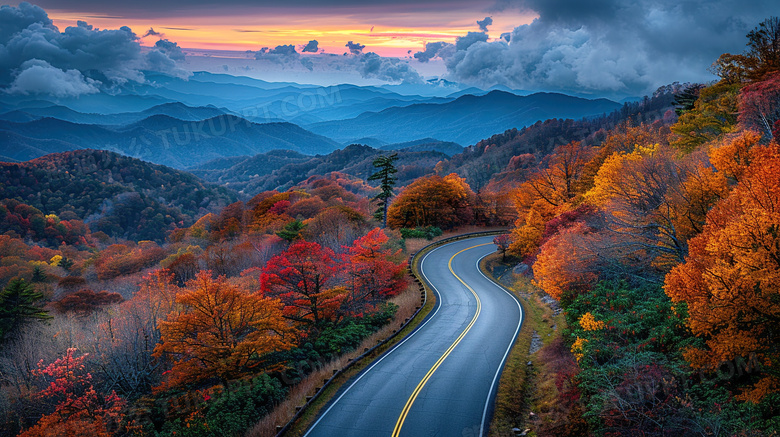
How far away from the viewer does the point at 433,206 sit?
62.5 metres

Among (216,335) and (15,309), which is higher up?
(216,335)

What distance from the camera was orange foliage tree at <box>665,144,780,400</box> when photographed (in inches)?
485

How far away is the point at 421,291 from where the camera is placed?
120 feet

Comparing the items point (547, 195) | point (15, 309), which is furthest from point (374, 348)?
point (547, 195)

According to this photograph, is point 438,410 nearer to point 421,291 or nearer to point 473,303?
point 473,303

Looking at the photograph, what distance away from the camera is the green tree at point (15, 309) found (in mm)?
29047

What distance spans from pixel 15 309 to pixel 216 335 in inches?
722

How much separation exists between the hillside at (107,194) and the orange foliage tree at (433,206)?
103 m

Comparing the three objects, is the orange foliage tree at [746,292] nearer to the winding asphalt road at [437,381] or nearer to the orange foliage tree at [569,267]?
the winding asphalt road at [437,381]

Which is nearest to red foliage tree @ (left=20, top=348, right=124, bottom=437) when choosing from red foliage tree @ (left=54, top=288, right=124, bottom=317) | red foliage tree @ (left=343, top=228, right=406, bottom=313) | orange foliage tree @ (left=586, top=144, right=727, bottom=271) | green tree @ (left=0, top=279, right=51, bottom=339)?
green tree @ (left=0, top=279, right=51, bottom=339)

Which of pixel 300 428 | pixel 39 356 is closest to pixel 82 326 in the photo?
pixel 39 356

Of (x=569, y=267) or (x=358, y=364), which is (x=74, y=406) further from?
(x=569, y=267)

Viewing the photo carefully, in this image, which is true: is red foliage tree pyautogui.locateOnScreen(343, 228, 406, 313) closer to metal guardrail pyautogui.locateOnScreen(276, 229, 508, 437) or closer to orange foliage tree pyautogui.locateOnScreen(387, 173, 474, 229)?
metal guardrail pyautogui.locateOnScreen(276, 229, 508, 437)

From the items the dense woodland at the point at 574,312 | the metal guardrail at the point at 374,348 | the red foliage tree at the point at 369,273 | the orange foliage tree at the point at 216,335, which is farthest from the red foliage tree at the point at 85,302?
the metal guardrail at the point at 374,348
